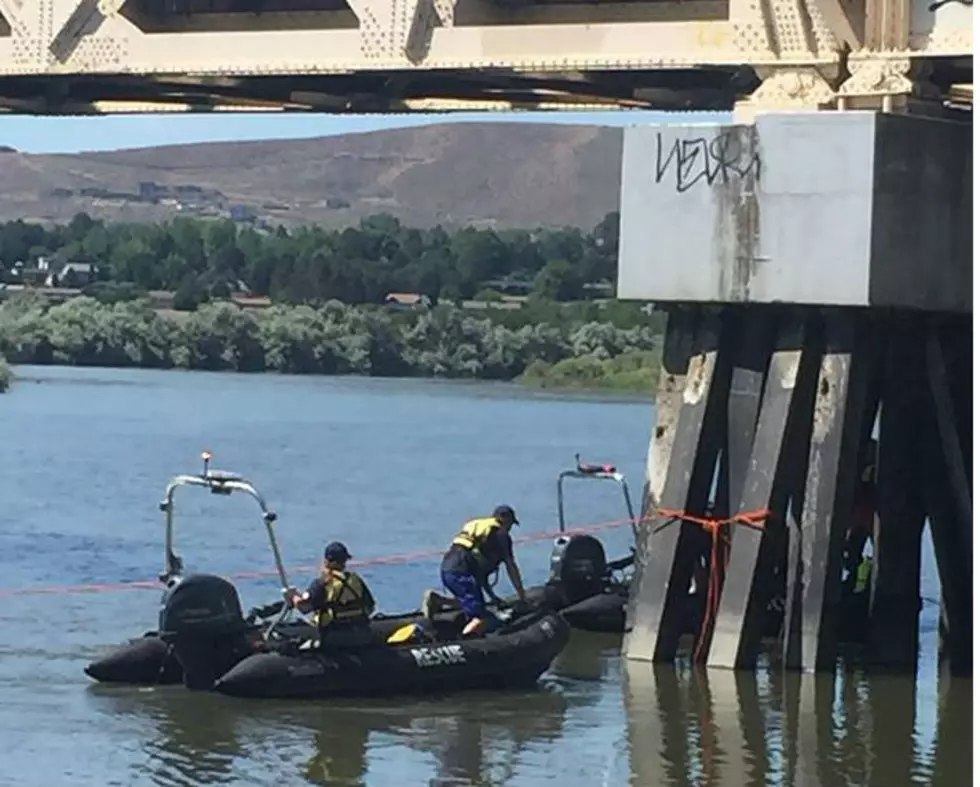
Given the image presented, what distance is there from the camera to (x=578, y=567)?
26.2 meters

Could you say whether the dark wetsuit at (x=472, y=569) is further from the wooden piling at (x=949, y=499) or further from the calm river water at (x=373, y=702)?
the wooden piling at (x=949, y=499)

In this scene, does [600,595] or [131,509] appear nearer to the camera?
[600,595]

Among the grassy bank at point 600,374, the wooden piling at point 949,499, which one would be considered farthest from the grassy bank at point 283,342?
the wooden piling at point 949,499

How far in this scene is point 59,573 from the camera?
32750mm

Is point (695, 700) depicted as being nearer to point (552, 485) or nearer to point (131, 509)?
point (131, 509)

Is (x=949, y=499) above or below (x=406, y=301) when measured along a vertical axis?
below

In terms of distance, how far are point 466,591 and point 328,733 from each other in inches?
90.5

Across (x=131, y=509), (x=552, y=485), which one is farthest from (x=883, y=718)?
(x=552, y=485)

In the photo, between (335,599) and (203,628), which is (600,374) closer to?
(335,599)

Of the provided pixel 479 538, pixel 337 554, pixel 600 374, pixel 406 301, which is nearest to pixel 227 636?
pixel 337 554

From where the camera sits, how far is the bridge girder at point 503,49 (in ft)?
69.7

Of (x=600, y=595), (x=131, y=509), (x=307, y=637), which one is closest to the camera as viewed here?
(x=307, y=637)

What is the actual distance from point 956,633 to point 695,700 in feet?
8.85

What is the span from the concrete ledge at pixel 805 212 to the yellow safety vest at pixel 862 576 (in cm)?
343
